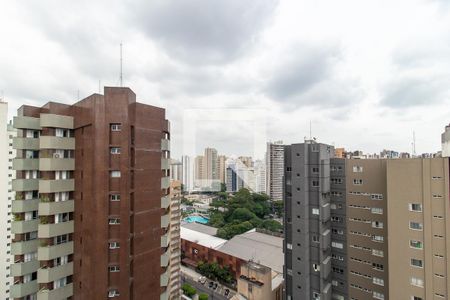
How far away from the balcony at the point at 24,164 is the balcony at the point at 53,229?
202cm

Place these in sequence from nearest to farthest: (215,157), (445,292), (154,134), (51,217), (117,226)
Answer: (117,226)
(51,217)
(154,134)
(445,292)
(215,157)

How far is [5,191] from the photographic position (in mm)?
11891

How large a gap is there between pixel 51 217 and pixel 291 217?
426 inches

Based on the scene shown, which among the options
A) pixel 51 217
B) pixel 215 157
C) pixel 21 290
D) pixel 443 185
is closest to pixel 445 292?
pixel 443 185

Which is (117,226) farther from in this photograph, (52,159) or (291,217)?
(291,217)

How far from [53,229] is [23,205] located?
5.06 ft

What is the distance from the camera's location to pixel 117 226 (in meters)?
6.72

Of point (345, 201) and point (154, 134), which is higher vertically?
point (154, 134)

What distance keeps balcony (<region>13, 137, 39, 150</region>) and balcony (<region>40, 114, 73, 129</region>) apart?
3.11 feet

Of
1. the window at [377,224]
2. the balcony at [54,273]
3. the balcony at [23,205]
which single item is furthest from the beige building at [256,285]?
the balcony at [23,205]

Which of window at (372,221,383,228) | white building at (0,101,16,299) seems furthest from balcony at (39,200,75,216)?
window at (372,221,383,228)

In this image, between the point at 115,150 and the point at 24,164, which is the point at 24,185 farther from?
the point at 115,150

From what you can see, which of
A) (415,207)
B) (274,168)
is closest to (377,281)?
(415,207)

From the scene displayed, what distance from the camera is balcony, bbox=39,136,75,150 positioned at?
23.5 feet
